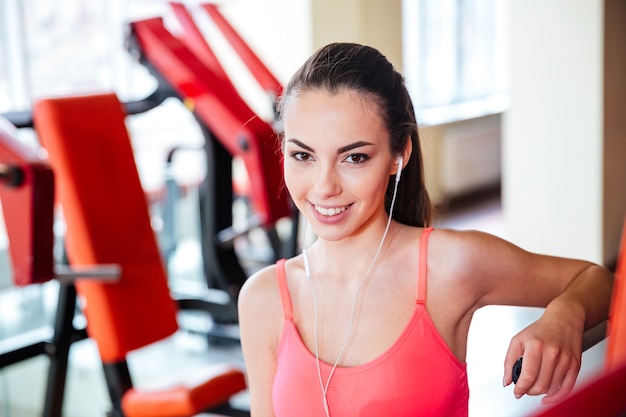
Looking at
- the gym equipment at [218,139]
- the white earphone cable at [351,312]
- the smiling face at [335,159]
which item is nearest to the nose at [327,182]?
the smiling face at [335,159]

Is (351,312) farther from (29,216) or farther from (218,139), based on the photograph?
(218,139)

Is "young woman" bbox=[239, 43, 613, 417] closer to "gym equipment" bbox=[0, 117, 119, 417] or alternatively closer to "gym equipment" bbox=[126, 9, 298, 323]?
"gym equipment" bbox=[0, 117, 119, 417]

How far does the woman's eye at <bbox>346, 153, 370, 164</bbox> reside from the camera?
3.86 feet

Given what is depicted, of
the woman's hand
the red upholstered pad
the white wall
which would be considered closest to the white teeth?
the woman's hand

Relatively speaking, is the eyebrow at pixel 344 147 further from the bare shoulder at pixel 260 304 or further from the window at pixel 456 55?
the window at pixel 456 55

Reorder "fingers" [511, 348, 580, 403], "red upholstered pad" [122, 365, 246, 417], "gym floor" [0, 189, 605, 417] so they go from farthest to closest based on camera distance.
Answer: "gym floor" [0, 189, 605, 417] < "red upholstered pad" [122, 365, 246, 417] < "fingers" [511, 348, 580, 403]

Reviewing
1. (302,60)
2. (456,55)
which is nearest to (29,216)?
(302,60)

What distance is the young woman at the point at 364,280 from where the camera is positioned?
1.18 metres

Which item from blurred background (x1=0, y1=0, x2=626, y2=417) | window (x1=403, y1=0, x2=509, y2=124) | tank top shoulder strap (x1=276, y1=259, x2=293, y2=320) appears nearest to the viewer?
tank top shoulder strap (x1=276, y1=259, x2=293, y2=320)

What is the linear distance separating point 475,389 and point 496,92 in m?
7.18

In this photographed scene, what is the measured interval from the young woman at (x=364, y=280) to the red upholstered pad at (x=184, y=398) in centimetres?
69

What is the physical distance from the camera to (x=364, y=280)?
1271 millimetres

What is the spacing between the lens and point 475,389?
1.78 meters

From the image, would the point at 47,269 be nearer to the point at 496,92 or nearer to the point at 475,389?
the point at 475,389
